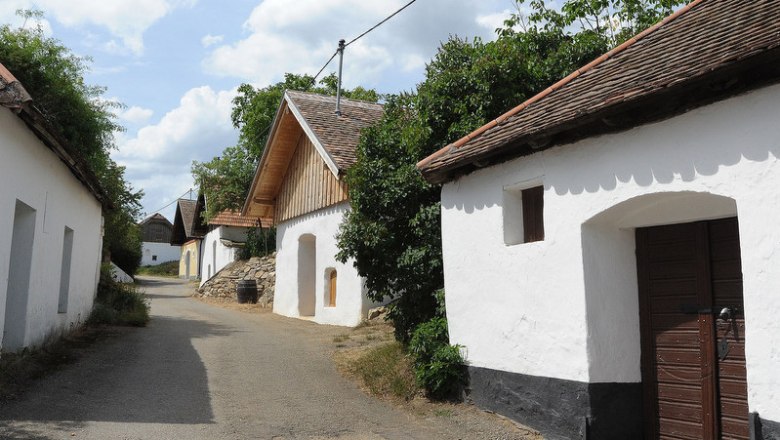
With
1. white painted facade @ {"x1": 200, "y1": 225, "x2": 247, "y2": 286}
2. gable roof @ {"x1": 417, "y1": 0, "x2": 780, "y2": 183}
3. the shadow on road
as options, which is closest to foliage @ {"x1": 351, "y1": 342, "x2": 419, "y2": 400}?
the shadow on road

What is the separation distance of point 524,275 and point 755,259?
8.13 feet

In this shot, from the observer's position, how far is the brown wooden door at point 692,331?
5.72 meters

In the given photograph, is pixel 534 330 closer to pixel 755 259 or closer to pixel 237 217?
pixel 755 259

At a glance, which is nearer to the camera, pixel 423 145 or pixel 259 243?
pixel 423 145

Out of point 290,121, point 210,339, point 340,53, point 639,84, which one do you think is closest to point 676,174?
point 639,84

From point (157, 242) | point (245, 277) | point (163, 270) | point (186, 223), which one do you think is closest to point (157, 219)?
point (157, 242)

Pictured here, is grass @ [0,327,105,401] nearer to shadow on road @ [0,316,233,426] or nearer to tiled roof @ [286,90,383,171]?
shadow on road @ [0,316,233,426]

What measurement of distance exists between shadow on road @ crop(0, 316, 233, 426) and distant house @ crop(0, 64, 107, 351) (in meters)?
0.89

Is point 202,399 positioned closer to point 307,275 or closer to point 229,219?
point 307,275

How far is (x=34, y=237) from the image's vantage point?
9.05 m

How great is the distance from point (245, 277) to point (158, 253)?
36.0 meters

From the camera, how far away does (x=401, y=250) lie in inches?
389

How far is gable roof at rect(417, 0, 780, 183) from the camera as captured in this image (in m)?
5.11

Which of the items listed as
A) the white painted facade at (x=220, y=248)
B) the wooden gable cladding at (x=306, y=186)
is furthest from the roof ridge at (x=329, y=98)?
the white painted facade at (x=220, y=248)
